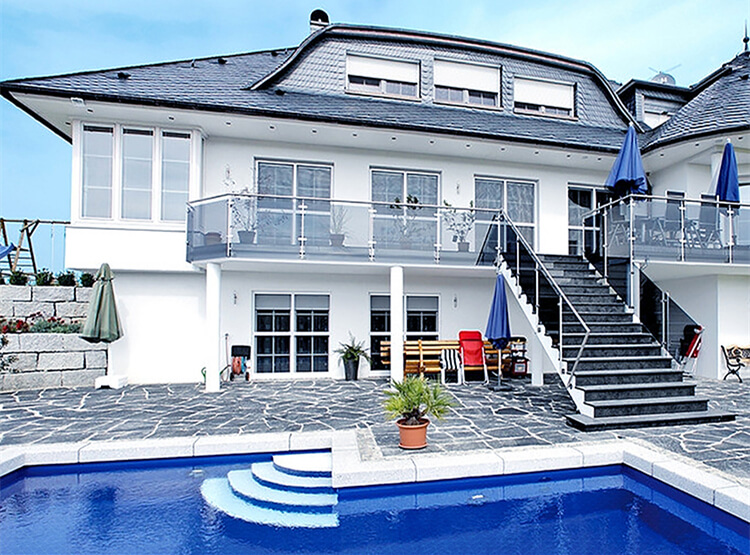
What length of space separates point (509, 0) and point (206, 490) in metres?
16.1

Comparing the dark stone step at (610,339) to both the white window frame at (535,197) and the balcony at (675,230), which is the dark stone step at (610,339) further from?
the white window frame at (535,197)

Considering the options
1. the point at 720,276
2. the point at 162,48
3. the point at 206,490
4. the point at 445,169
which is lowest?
the point at 206,490

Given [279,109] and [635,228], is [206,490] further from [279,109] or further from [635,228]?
[635,228]

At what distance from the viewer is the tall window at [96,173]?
10250mm

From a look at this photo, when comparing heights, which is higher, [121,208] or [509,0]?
[509,0]

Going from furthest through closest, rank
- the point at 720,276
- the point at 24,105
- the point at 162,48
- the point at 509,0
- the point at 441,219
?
the point at 162,48 < the point at 509,0 < the point at 720,276 < the point at 441,219 < the point at 24,105

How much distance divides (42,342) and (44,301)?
1.35 m

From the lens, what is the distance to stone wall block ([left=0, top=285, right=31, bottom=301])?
10.6 meters

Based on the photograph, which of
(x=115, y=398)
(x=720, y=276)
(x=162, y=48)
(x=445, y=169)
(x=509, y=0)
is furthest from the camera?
(x=162, y=48)

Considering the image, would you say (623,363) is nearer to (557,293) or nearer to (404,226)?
(557,293)

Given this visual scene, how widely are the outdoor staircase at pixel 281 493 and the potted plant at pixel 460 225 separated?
6.40m

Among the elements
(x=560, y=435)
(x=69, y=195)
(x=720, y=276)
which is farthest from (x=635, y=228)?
(x=69, y=195)

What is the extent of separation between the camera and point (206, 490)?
Answer: 5.26 meters

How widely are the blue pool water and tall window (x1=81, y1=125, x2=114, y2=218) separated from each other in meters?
6.48
